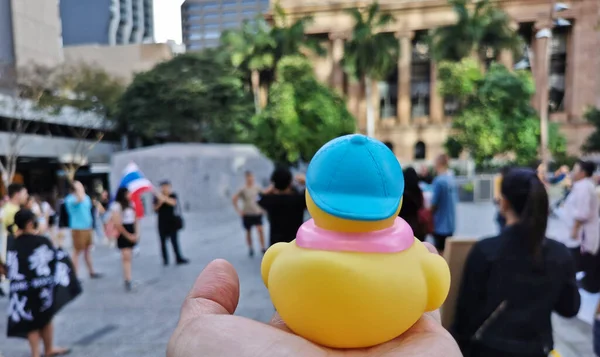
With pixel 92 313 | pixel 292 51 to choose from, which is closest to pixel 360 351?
pixel 92 313

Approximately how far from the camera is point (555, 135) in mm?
26797

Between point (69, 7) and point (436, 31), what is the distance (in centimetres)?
2884

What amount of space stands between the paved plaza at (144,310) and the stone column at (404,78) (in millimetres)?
27966

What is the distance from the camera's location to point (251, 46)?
2652 centimetres

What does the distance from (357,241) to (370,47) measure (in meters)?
27.4

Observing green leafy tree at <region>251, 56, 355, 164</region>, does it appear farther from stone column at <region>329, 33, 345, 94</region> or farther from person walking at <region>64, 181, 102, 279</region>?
person walking at <region>64, 181, 102, 279</region>

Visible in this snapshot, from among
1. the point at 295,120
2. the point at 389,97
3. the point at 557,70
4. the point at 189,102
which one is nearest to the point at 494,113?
the point at 389,97

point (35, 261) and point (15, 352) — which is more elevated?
point (35, 261)

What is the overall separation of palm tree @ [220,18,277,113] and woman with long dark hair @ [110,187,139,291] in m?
21.6

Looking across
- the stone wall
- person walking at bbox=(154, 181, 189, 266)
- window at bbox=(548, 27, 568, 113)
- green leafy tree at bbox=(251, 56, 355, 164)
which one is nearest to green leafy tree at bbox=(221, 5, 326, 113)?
green leafy tree at bbox=(251, 56, 355, 164)

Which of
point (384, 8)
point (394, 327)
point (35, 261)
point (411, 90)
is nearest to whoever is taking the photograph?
point (394, 327)

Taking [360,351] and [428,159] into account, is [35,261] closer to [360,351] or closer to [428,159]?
[360,351]

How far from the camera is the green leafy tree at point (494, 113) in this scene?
23844 mm

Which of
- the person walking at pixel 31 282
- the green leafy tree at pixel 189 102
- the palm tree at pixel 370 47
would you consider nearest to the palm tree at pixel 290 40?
the palm tree at pixel 370 47
